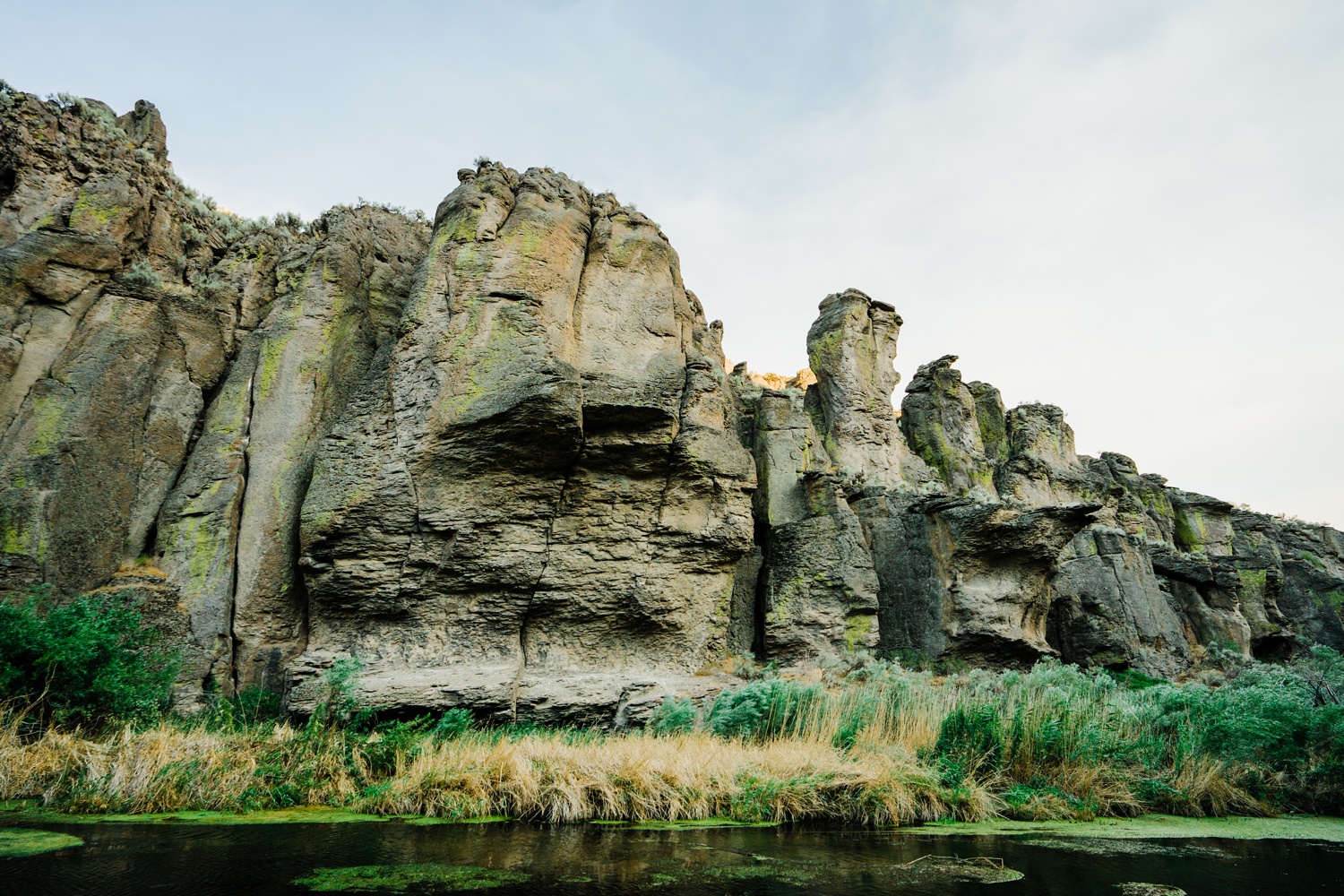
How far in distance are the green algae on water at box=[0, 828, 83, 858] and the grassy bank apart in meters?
1.00

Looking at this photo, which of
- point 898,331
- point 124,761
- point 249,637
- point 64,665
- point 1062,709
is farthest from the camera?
point 898,331

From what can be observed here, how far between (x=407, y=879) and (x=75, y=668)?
20.2 ft

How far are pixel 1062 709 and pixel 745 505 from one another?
579cm

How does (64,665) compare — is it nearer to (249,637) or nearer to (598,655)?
(249,637)

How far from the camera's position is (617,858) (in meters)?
5.65

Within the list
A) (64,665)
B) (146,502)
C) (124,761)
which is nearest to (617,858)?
(124,761)

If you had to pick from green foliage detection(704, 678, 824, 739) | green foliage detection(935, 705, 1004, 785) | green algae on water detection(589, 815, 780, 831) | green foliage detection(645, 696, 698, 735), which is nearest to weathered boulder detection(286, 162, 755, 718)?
green foliage detection(645, 696, 698, 735)

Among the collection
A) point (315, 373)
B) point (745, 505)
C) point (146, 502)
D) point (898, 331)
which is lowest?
point (146, 502)

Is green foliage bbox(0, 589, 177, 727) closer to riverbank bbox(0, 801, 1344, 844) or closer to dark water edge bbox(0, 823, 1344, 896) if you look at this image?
riverbank bbox(0, 801, 1344, 844)

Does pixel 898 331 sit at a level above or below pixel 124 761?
above

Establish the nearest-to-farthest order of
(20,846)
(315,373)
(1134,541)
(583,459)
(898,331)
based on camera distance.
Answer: (20,846) < (583,459) < (315,373) < (1134,541) < (898,331)

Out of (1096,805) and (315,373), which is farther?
(315,373)

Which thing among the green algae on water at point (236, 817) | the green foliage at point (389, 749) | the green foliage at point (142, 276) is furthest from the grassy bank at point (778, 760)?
the green foliage at point (142, 276)

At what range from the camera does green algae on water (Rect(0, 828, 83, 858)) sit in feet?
16.6
